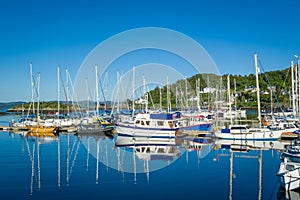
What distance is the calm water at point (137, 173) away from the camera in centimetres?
1309

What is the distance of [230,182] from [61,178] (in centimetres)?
798

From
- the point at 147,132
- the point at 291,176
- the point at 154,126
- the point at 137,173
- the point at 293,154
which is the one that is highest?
the point at 154,126

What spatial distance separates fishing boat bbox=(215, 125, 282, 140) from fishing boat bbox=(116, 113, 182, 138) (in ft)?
14.8

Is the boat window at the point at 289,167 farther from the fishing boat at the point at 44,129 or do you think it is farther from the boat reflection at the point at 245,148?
the fishing boat at the point at 44,129

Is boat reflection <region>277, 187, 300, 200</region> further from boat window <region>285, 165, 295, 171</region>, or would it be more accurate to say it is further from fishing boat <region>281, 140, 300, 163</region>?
fishing boat <region>281, 140, 300, 163</region>

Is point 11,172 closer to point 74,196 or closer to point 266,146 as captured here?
point 74,196

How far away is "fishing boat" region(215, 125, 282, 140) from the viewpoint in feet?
93.8

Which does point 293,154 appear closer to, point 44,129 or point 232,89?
point 44,129

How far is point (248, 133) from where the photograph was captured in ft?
95.1

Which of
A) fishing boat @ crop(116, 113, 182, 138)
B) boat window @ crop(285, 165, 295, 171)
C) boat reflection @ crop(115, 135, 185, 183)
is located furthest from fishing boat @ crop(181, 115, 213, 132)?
boat window @ crop(285, 165, 295, 171)

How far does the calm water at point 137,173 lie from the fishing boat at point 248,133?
8.07 feet

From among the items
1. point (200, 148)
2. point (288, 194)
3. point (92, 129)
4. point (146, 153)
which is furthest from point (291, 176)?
point (92, 129)

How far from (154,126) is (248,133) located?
28.8 feet

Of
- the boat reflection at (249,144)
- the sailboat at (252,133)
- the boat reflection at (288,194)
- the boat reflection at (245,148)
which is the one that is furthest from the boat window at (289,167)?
the sailboat at (252,133)
